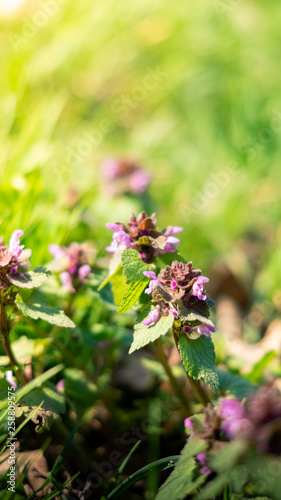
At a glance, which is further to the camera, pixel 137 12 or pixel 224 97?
pixel 137 12

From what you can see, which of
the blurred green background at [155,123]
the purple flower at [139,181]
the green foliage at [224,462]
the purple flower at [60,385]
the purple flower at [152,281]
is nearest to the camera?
the green foliage at [224,462]

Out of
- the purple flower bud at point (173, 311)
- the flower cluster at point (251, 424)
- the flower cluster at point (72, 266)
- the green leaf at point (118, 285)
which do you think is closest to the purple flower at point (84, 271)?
the flower cluster at point (72, 266)

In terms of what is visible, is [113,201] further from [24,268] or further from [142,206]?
[24,268]

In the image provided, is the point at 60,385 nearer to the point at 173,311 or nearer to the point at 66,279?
the point at 66,279

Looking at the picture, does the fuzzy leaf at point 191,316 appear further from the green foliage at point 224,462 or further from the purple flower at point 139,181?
the purple flower at point 139,181

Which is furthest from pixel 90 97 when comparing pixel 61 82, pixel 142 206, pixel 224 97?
pixel 142 206

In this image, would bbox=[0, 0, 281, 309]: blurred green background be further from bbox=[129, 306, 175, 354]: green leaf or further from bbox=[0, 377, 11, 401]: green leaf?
bbox=[129, 306, 175, 354]: green leaf

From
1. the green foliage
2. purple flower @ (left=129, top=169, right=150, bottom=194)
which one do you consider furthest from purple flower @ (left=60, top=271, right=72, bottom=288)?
purple flower @ (left=129, top=169, right=150, bottom=194)
